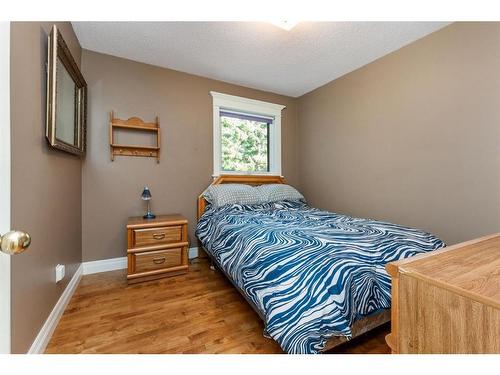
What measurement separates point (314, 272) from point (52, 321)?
5.59 feet

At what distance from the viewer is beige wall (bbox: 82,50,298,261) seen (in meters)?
2.36

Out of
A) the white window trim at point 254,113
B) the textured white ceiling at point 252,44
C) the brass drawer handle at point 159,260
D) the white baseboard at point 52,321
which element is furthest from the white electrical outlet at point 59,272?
the textured white ceiling at point 252,44

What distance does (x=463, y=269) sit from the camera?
0.67m

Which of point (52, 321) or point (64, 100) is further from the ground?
point (64, 100)

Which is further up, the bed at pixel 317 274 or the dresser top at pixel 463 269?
the dresser top at pixel 463 269

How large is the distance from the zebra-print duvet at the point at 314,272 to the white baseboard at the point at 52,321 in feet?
3.79

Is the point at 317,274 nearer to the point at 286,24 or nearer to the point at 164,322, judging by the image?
the point at 164,322

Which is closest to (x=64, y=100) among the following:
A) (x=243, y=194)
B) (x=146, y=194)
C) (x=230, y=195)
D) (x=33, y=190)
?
(x=33, y=190)

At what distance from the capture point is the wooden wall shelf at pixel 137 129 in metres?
2.38

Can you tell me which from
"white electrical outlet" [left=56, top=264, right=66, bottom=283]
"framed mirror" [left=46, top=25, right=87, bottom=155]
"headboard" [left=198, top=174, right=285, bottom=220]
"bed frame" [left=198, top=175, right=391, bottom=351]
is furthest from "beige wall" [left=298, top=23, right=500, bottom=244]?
"white electrical outlet" [left=56, top=264, right=66, bottom=283]

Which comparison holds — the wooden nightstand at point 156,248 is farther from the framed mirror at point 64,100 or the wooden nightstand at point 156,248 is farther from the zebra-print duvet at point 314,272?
the framed mirror at point 64,100
